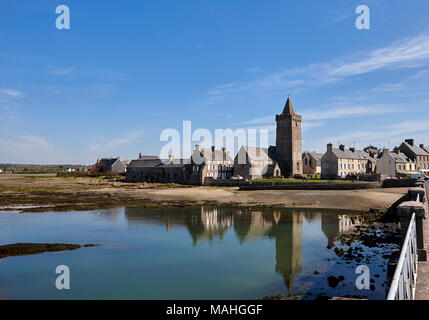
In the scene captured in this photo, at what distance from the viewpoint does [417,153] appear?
246 ft

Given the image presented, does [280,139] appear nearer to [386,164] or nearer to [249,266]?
[386,164]

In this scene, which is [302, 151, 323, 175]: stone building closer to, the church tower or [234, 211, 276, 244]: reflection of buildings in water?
the church tower

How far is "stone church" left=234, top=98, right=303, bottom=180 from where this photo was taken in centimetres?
6994

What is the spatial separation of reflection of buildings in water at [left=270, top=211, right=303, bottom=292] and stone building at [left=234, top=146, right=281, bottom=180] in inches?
1469

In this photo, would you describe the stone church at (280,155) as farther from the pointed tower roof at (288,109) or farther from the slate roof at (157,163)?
the slate roof at (157,163)

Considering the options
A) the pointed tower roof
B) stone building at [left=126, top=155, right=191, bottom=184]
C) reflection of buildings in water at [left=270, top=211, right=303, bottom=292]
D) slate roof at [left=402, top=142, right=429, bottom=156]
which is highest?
the pointed tower roof

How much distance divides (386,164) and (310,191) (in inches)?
1206

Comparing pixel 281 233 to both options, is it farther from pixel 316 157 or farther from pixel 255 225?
pixel 316 157

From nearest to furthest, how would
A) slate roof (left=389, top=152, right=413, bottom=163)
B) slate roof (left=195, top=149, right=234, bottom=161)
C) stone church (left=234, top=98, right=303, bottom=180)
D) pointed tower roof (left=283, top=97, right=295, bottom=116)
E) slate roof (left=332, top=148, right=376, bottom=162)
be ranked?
1. slate roof (left=332, top=148, right=376, bottom=162)
2. slate roof (left=389, top=152, right=413, bottom=163)
3. stone church (left=234, top=98, right=303, bottom=180)
4. slate roof (left=195, top=149, right=234, bottom=161)
5. pointed tower roof (left=283, top=97, right=295, bottom=116)

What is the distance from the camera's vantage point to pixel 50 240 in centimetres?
2180

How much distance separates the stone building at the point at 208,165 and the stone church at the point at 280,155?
9.35 feet

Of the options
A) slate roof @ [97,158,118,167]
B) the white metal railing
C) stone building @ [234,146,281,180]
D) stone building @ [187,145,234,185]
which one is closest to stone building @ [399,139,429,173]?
stone building @ [234,146,281,180]

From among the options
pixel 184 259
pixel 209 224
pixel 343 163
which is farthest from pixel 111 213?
pixel 343 163
